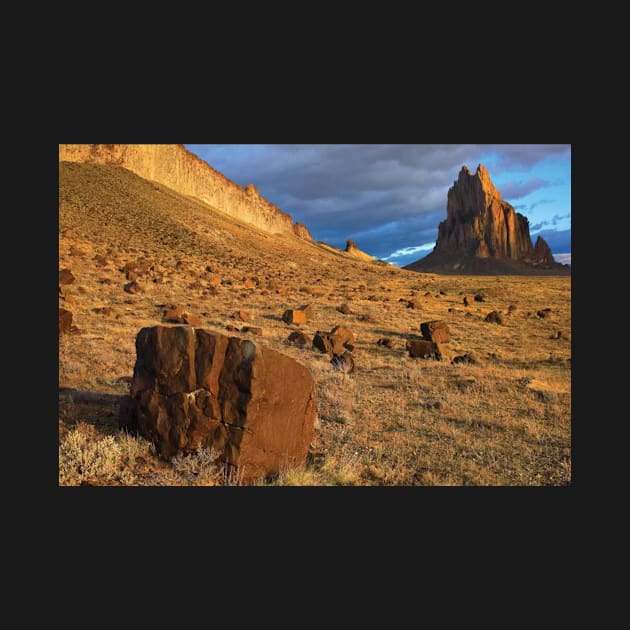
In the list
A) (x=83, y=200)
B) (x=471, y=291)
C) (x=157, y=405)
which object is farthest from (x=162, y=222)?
(x=157, y=405)

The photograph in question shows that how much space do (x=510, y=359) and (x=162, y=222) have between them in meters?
38.5

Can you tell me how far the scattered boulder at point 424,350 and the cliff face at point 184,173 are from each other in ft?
180

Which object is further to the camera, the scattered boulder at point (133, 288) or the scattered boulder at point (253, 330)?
the scattered boulder at point (133, 288)

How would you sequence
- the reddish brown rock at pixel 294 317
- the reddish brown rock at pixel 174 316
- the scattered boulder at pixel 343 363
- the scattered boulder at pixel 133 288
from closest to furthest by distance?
the scattered boulder at pixel 343 363
the reddish brown rock at pixel 174 316
the reddish brown rock at pixel 294 317
the scattered boulder at pixel 133 288

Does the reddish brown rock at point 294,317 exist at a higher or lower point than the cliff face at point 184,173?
lower

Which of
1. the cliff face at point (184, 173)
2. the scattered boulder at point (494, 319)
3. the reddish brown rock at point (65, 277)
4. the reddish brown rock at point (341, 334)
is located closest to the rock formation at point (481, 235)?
the cliff face at point (184, 173)

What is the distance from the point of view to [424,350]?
12484mm

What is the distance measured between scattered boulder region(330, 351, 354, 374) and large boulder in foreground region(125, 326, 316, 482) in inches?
217

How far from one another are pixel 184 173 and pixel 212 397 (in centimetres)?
8240

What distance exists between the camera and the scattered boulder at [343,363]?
10.4 metres

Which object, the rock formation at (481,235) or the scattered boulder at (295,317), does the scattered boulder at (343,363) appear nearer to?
the scattered boulder at (295,317)

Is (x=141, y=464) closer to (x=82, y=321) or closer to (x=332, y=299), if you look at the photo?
(x=82, y=321)

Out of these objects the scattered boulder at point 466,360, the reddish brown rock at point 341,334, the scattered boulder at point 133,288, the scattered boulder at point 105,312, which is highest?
the scattered boulder at point 133,288

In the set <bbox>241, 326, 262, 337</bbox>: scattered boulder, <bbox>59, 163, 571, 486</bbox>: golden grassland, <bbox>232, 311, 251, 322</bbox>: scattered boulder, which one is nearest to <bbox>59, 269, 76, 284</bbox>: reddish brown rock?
<bbox>59, 163, 571, 486</bbox>: golden grassland
